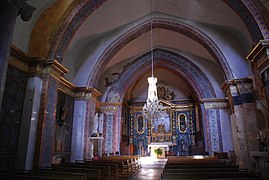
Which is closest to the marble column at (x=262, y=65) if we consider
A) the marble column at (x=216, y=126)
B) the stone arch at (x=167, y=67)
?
the marble column at (x=216, y=126)

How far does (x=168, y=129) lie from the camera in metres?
18.3

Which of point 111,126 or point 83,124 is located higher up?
point 111,126

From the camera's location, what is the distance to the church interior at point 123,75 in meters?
6.84

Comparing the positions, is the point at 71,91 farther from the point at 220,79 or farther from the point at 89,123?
the point at 220,79

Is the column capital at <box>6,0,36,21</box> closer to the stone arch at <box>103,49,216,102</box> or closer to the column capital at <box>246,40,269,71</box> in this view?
the column capital at <box>246,40,269,71</box>

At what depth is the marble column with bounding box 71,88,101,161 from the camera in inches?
409

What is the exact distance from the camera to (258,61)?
708 centimetres

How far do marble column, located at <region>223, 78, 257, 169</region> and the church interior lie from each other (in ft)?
→ 0.14

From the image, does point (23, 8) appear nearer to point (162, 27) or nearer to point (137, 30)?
point (137, 30)

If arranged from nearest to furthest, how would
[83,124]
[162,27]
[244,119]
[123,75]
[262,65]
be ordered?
[262,65], [244,119], [83,124], [162,27], [123,75]

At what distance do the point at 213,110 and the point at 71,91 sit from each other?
915cm

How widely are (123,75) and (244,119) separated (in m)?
8.62

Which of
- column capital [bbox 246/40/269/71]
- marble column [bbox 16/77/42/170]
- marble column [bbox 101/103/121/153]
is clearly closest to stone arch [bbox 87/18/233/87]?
column capital [bbox 246/40/269/71]

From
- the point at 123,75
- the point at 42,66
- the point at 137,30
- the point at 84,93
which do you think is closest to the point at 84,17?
the point at 42,66
